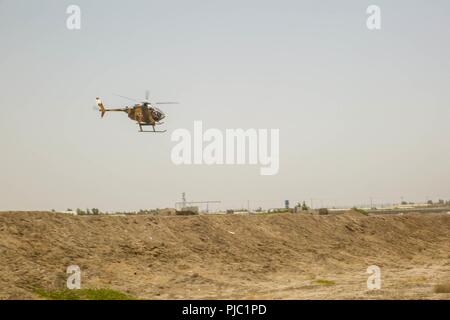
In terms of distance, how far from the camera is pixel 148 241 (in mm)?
33344

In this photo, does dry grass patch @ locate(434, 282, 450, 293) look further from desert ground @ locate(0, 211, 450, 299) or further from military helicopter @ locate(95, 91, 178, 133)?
military helicopter @ locate(95, 91, 178, 133)

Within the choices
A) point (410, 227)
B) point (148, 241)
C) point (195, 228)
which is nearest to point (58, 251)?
point (148, 241)

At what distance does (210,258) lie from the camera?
33375 mm

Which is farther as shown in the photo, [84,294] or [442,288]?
[442,288]

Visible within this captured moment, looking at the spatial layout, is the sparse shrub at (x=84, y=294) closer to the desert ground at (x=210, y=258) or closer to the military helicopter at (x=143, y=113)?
the desert ground at (x=210, y=258)

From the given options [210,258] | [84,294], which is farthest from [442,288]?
[84,294]

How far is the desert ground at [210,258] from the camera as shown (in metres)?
25.6

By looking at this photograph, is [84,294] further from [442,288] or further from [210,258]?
[442,288]

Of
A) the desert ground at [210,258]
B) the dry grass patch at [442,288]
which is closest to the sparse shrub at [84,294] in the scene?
the desert ground at [210,258]

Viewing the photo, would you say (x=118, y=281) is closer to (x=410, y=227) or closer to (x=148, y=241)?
(x=148, y=241)

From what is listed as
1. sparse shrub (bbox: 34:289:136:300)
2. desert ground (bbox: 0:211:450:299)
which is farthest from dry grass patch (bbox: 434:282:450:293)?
sparse shrub (bbox: 34:289:136:300)

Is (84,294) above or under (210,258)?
under

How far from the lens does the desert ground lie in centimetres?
2564
